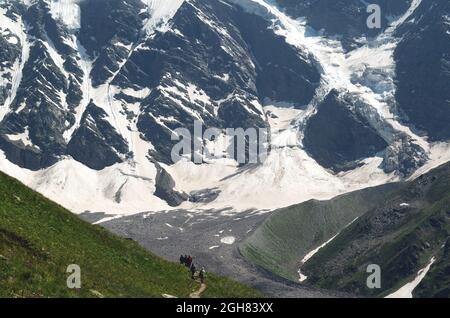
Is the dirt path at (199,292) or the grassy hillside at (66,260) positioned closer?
the grassy hillside at (66,260)

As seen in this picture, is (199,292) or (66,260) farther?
(199,292)

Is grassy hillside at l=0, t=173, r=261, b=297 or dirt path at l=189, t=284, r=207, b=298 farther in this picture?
dirt path at l=189, t=284, r=207, b=298

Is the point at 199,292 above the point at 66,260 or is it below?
below
